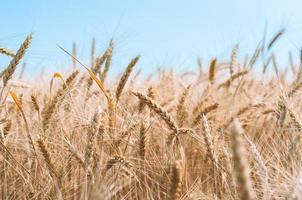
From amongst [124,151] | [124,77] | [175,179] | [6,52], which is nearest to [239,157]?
[175,179]

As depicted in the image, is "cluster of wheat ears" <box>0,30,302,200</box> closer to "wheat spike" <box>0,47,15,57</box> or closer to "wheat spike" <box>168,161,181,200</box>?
"wheat spike" <box>0,47,15,57</box>

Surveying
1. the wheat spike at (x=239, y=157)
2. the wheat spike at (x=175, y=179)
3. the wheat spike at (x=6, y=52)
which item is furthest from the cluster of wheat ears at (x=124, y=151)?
the wheat spike at (x=239, y=157)

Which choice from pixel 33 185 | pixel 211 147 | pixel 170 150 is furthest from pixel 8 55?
pixel 211 147

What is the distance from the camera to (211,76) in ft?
8.07

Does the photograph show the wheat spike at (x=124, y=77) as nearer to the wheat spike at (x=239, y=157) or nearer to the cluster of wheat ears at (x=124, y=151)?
the cluster of wheat ears at (x=124, y=151)

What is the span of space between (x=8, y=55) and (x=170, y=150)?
808 mm

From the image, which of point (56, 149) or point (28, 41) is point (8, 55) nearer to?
point (28, 41)

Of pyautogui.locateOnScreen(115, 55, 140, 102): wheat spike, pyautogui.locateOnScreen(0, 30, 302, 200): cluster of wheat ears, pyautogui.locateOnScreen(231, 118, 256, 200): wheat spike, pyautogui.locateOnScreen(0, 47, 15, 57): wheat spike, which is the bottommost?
pyautogui.locateOnScreen(231, 118, 256, 200): wheat spike

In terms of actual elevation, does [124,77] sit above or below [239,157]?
above

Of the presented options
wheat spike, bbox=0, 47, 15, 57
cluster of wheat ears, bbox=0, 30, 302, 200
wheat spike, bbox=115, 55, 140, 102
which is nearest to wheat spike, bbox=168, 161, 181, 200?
cluster of wheat ears, bbox=0, 30, 302, 200

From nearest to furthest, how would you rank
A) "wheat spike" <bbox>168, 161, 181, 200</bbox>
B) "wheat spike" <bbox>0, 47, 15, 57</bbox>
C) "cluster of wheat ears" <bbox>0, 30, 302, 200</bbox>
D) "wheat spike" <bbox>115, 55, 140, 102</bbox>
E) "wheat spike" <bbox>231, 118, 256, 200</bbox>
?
1. "wheat spike" <bbox>231, 118, 256, 200</bbox>
2. "wheat spike" <bbox>168, 161, 181, 200</bbox>
3. "cluster of wheat ears" <bbox>0, 30, 302, 200</bbox>
4. "wheat spike" <bbox>115, 55, 140, 102</bbox>
5. "wheat spike" <bbox>0, 47, 15, 57</bbox>

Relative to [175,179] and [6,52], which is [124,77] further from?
[175,179]

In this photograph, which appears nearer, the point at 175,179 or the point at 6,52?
the point at 175,179

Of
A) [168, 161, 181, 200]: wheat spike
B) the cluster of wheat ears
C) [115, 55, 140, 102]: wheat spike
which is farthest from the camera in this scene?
[115, 55, 140, 102]: wheat spike
